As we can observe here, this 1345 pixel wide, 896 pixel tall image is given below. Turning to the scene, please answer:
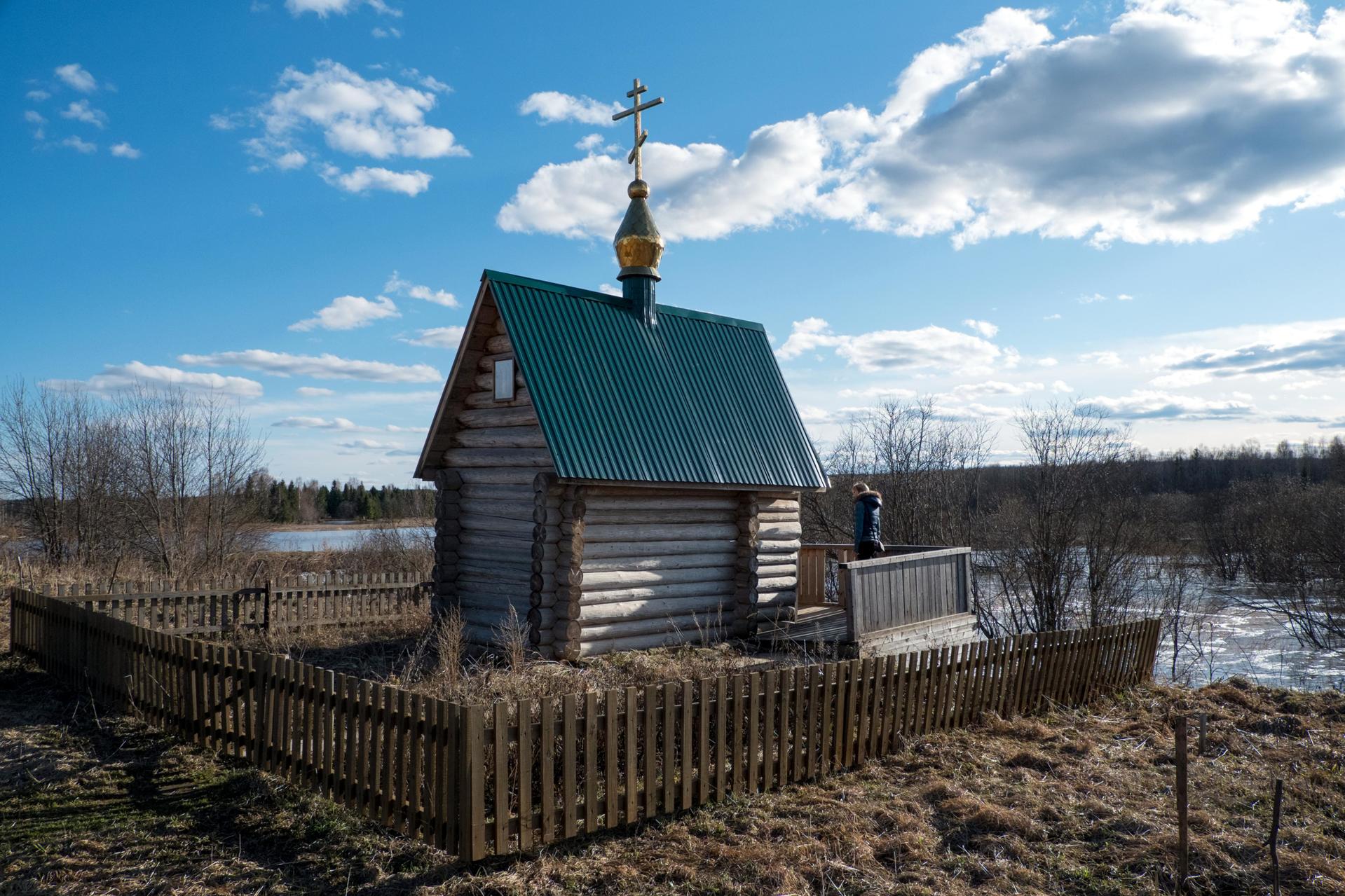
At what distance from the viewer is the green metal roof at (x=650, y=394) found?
12.7 meters

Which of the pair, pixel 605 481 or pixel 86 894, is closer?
pixel 86 894

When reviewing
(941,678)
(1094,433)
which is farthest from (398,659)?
(1094,433)

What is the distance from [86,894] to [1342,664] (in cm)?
2940

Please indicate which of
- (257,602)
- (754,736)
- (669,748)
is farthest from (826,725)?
(257,602)

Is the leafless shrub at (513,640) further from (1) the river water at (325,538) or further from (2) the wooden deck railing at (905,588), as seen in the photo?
(1) the river water at (325,538)

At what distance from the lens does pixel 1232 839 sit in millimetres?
6324

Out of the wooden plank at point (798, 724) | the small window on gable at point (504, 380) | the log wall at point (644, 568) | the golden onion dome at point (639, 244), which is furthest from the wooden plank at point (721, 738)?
the golden onion dome at point (639, 244)

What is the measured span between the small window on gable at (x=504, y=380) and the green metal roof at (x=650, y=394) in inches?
21.6

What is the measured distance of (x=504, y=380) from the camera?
43.8 feet

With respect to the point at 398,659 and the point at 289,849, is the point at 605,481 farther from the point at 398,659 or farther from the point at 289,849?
the point at 289,849

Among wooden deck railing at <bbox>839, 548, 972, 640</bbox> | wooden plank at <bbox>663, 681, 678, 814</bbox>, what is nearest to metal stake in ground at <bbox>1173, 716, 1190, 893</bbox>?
wooden plank at <bbox>663, 681, 678, 814</bbox>

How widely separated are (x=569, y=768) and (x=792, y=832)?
1815mm

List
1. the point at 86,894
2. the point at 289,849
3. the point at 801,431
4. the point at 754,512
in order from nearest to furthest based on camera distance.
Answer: the point at 86,894 → the point at 289,849 → the point at 754,512 → the point at 801,431

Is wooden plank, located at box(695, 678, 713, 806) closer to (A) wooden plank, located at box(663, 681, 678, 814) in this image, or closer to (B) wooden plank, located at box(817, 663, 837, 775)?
(A) wooden plank, located at box(663, 681, 678, 814)
